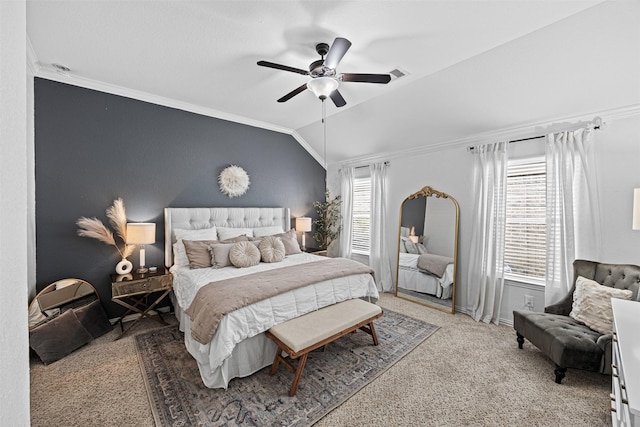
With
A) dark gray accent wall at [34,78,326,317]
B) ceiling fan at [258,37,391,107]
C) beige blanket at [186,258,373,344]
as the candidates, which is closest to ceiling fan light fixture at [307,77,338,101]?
ceiling fan at [258,37,391,107]

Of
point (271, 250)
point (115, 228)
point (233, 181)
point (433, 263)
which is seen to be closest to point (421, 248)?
point (433, 263)

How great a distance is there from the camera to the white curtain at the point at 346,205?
513 cm

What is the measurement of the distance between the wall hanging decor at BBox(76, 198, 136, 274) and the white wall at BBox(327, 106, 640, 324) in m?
3.84

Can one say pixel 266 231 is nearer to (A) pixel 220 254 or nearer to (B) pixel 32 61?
(A) pixel 220 254

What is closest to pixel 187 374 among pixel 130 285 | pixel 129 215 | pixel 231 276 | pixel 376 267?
pixel 231 276

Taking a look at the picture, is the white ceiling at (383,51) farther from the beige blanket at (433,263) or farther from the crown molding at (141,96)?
the beige blanket at (433,263)

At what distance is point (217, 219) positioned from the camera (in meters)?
3.94

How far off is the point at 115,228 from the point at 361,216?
3764mm

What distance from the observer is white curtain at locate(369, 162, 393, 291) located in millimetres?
4599

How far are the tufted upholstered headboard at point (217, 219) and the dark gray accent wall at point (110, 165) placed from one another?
0.14 m

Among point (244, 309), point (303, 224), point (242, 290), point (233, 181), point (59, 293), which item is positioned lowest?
point (59, 293)

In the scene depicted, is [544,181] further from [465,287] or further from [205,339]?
[205,339]

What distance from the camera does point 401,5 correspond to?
191 cm

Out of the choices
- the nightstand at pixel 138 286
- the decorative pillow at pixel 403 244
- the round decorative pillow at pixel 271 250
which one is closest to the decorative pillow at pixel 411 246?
the decorative pillow at pixel 403 244
